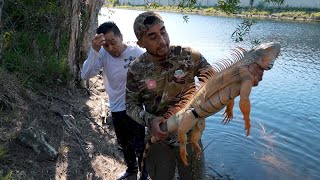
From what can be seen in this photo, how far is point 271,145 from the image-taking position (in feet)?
26.5

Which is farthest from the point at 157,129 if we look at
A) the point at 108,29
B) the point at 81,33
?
the point at 81,33

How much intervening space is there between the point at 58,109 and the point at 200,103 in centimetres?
422

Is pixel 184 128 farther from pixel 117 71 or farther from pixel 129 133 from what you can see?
pixel 129 133

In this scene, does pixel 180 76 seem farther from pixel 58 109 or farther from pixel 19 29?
pixel 19 29

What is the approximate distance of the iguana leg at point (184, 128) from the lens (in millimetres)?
2727

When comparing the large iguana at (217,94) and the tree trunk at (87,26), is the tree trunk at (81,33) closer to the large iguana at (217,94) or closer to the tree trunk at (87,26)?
the tree trunk at (87,26)

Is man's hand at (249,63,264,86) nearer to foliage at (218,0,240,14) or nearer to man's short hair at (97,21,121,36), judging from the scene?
man's short hair at (97,21,121,36)

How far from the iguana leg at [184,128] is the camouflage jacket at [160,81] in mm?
251

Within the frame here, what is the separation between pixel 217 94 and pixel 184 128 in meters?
0.42

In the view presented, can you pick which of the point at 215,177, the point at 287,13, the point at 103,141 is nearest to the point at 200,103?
the point at 103,141

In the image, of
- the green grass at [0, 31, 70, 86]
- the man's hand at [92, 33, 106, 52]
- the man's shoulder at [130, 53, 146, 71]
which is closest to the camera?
the man's shoulder at [130, 53, 146, 71]

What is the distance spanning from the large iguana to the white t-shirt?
130 centimetres

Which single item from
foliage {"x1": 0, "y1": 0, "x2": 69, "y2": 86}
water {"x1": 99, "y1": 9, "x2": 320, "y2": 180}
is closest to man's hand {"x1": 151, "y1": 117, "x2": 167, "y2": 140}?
water {"x1": 99, "y1": 9, "x2": 320, "y2": 180}

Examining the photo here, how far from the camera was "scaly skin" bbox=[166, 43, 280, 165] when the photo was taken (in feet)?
7.57
